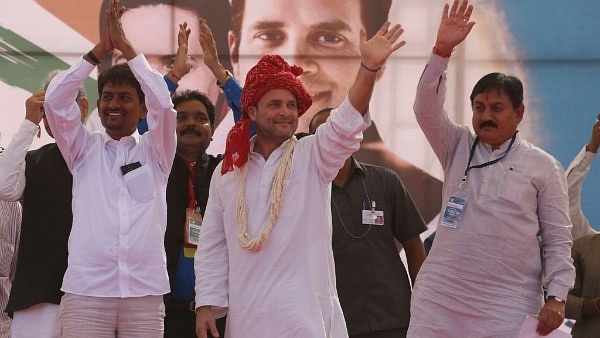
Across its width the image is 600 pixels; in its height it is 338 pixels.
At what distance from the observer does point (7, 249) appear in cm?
511

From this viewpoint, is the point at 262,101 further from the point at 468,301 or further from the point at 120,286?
the point at 468,301

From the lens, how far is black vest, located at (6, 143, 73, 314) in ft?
14.8

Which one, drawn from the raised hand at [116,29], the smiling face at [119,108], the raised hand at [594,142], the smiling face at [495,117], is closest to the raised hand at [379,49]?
the smiling face at [495,117]

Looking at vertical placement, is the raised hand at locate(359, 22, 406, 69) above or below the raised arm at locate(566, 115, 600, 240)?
above

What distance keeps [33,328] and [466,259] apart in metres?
1.76

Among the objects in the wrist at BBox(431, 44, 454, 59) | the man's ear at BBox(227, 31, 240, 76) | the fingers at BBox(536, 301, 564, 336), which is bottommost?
the fingers at BBox(536, 301, 564, 336)

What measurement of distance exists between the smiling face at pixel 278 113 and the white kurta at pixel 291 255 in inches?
2.8

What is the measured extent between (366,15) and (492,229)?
2149mm

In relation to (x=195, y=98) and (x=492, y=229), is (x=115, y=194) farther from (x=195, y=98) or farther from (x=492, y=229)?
(x=492, y=229)

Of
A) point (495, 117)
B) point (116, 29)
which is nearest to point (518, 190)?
point (495, 117)

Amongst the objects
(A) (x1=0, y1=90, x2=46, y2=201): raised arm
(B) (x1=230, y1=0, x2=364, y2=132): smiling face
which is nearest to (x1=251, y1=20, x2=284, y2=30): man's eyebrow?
(B) (x1=230, y1=0, x2=364, y2=132): smiling face

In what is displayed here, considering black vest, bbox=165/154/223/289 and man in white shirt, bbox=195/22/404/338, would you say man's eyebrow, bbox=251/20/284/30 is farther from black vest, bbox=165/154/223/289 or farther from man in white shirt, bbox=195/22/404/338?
man in white shirt, bbox=195/22/404/338

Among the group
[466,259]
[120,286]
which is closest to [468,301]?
[466,259]

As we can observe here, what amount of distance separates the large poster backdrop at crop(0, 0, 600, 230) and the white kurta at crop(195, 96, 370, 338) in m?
2.18
